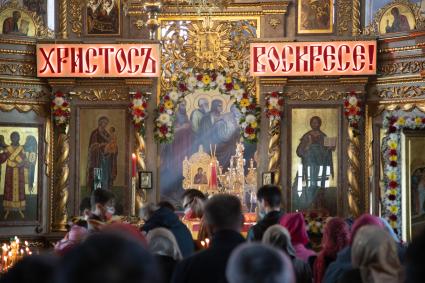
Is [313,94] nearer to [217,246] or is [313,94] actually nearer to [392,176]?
[392,176]

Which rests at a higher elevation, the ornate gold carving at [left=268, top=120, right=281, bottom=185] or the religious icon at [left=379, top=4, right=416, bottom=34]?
the religious icon at [left=379, top=4, right=416, bottom=34]

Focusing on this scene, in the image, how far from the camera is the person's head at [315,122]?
54.2 feet

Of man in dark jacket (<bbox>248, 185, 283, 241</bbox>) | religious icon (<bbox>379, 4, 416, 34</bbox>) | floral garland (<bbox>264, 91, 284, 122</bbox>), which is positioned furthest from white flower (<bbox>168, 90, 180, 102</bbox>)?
man in dark jacket (<bbox>248, 185, 283, 241</bbox>)

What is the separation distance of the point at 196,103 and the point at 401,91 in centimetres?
364

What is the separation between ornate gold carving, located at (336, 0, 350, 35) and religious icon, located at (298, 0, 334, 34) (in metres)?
0.15

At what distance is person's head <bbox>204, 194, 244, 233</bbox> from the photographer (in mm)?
5027

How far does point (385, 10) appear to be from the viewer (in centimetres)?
1625

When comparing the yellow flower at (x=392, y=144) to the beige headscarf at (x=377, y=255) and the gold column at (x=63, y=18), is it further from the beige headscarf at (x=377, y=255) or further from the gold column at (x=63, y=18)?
the beige headscarf at (x=377, y=255)

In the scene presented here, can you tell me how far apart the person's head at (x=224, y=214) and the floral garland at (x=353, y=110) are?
11.2 metres

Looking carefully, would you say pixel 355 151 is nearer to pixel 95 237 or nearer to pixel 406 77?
pixel 406 77

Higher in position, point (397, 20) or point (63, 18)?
point (63, 18)

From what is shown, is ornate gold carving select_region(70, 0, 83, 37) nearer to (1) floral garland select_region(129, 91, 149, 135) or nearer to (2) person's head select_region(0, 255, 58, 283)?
(1) floral garland select_region(129, 91, 149, 135)

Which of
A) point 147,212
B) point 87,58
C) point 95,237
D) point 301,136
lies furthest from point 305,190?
point 95,237

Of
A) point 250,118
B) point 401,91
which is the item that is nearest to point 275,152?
point 250,118
